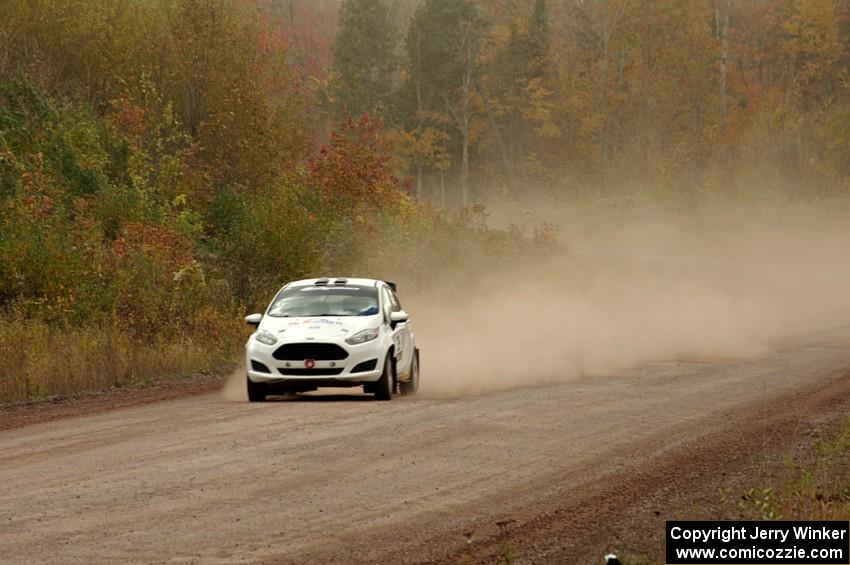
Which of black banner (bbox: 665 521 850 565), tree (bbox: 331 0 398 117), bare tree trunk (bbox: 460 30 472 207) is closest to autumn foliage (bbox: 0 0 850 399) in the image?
bare tree trunk (bbox: 460 30 472 207)

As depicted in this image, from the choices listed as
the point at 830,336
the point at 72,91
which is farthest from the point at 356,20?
the point at 830,336

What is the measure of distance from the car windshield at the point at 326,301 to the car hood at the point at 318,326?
0.92ft

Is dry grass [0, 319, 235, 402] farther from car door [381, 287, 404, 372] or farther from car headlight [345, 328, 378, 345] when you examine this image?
car headlight [345, 328, 378, 345]

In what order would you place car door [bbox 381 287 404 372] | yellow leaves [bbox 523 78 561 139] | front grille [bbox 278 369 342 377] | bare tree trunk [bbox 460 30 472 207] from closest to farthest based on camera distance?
1. front grille [bbox 278 369 342 377]
2. car door [bbox 381 287 404 372]
3. bare tree trunk [bbox 460 30 472 207]
4. yellow leaves [bbox 523 78 561 139]

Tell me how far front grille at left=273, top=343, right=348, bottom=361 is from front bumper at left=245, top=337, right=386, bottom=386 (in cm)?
3

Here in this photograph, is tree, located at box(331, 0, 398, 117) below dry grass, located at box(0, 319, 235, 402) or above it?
above

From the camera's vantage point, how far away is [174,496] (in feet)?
38.1

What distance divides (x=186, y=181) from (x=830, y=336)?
60.7 ft

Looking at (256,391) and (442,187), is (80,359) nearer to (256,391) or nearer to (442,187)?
(256,391)

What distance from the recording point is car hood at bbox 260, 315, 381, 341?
19.5 metres

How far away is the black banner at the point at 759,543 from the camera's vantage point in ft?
28.4

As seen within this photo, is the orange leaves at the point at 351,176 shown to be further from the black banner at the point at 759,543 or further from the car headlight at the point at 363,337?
the black banner at the point at 759,543

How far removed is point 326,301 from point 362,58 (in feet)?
246

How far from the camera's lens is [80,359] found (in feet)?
76.2
